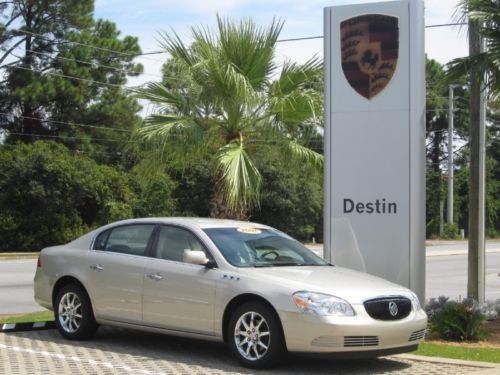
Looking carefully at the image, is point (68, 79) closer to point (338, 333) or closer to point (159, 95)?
point (159, 95)

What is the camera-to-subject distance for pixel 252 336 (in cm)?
774

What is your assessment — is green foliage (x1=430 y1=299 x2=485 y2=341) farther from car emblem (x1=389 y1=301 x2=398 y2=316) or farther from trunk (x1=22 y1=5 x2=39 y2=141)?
trunk (x1=22 y1=5 x2=39 y2=141)

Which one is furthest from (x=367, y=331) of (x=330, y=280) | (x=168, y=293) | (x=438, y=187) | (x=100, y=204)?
(x=438, y=187)

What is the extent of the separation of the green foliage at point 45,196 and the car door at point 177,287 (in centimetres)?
2570

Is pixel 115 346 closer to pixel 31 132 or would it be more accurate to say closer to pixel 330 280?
pixel 330 280

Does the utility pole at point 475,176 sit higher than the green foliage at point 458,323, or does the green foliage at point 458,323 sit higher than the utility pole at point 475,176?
the utility pole at point 475,176

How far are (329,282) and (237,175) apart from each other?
509 cm

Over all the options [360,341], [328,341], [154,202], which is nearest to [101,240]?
[328,341]

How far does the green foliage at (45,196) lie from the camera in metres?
33.7

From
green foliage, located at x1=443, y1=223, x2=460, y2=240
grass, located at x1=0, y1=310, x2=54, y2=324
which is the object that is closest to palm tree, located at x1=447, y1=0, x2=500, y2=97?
grass, located at x1=0, y1=310, x2=54, y2=324

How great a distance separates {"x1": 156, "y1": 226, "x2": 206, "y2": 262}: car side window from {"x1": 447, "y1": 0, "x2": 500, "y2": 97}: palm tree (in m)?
4.97

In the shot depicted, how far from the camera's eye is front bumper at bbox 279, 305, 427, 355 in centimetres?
734

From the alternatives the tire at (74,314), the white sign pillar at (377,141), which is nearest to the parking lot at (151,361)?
the tire at (74,314)

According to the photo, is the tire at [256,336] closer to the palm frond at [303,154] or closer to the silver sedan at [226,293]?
the silver sedan at [226,293]
